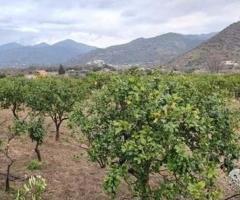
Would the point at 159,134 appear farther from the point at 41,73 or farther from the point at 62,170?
the point at 41,73

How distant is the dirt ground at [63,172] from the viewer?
20.4 m

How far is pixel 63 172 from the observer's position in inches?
927

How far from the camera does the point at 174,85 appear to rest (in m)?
13.8

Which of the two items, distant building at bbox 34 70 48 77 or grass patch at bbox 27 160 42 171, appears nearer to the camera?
grass patch at bbox 27 160 42 171

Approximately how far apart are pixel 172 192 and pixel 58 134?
19696 mm

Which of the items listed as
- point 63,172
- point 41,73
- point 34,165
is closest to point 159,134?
point 63,172

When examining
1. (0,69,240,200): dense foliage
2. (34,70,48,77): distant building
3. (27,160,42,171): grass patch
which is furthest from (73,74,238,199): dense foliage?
(34,70,48,77): distant building

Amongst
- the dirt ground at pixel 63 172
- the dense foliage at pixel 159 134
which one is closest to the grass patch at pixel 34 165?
the dirt ground at pixel 63 172

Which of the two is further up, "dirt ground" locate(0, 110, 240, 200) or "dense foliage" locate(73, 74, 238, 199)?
"dense foliage" locate(73, 74, 238, 199)

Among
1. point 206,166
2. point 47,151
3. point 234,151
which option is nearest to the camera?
point 206,166

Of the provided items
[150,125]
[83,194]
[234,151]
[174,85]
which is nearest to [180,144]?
[150,125]

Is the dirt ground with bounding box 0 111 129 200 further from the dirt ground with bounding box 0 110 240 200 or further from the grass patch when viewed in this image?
the grass patch

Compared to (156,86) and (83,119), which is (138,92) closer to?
(156,86)

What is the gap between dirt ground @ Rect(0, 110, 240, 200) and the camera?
20406 mm
